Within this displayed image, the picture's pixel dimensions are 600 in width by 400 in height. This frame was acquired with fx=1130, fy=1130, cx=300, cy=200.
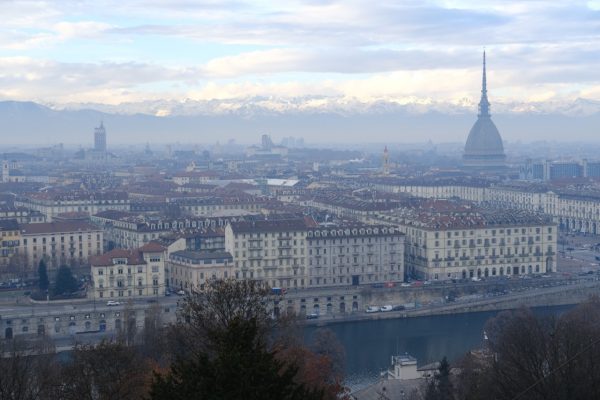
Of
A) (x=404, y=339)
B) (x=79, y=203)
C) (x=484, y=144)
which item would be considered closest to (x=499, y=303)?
(x=404, y=339)

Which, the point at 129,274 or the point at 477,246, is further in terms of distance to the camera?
the point at 477,246

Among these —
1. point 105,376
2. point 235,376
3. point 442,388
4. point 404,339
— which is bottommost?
point 404,339

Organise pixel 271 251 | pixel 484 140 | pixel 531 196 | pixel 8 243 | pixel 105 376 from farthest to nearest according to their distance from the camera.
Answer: pixel 484 140, pixel 531 196, pixel 8 243, pixel 271 251, pixel 105 376

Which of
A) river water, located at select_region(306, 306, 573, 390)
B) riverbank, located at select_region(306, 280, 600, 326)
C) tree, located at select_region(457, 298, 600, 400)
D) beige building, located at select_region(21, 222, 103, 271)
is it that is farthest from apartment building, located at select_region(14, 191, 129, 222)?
tree, located at select_region(457, 298, 600, 400)

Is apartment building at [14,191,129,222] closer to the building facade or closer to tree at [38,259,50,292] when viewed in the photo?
tree at [38,259,50,292]

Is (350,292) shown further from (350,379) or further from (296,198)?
(296,198)

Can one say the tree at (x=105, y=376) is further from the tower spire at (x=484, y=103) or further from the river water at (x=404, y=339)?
the tower spire at (x=484, y=103)

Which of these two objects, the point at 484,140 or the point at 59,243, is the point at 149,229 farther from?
the point at 484,140
